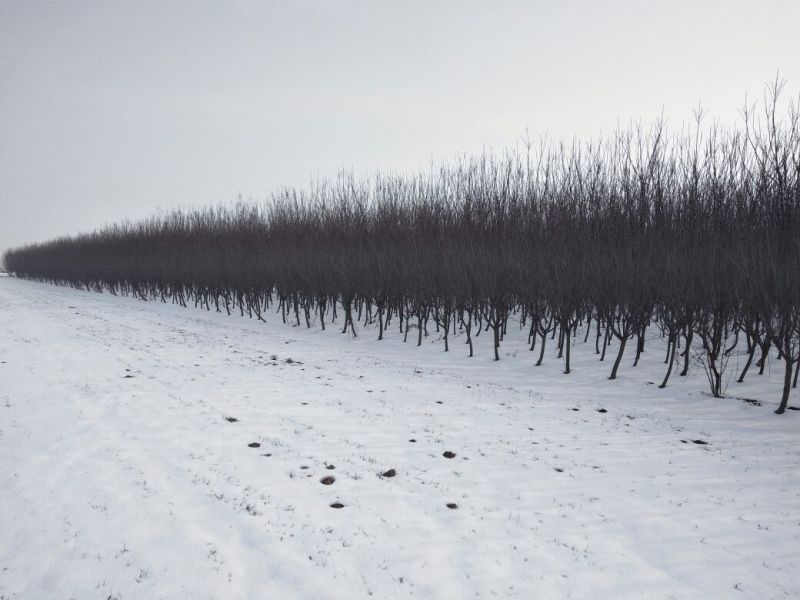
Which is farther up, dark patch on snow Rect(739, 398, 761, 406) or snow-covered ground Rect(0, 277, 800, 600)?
dark patch on snow Rect(739, 398, 761, 406)

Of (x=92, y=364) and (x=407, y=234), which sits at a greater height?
(x=407, y=234)

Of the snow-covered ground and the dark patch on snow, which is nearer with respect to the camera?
the snow-covered ground

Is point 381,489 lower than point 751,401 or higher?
lower

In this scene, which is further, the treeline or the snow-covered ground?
the treeline

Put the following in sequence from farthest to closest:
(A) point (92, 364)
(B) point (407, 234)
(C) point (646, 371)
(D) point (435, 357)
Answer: (B) point (407, 234) → (D) point (435, 357) → (C) point (646, 371) → (A) point (92, 364)

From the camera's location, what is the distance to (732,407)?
7457 mm

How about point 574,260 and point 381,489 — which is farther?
point 574,260

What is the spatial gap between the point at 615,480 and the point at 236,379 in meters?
6.05

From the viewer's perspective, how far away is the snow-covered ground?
3.04 metres

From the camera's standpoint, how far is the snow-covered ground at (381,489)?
3.04 meters

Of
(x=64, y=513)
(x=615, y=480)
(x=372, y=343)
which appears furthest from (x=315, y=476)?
(x=372, y=343)

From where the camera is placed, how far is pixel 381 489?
4.18m

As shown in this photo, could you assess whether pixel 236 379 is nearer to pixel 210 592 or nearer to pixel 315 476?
pixel 315 476

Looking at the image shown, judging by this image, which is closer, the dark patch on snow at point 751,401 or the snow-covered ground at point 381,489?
the snow-covered ground at point 381,489
